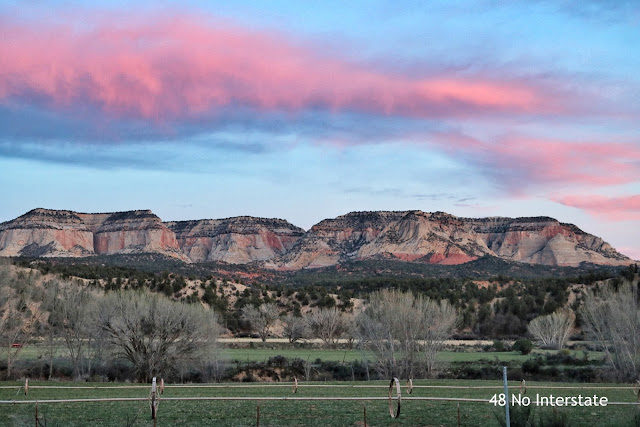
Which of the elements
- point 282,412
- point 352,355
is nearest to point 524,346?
point 352,355

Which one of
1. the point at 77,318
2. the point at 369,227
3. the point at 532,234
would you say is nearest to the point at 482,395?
the point at 77,318

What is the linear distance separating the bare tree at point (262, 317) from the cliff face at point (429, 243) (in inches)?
3191

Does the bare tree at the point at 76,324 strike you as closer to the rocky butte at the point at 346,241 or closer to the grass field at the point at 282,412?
the grass field at the point at 282,412

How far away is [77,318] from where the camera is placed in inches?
1732

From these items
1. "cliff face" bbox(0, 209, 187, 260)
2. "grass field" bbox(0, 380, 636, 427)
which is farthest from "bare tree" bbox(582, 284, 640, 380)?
"cliff face" bbox(0, 209, 187, 260)

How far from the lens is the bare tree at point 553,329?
198ft

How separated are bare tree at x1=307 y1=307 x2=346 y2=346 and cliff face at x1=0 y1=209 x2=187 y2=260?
107721 millimetres

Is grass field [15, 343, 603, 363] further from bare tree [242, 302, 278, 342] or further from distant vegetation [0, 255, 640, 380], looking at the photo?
bare tree [242, 302, 278, 342]

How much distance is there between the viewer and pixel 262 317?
74062 millimetres

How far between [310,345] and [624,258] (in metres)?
135

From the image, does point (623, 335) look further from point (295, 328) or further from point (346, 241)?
point (346, 241)

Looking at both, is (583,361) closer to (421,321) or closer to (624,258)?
(421,321)

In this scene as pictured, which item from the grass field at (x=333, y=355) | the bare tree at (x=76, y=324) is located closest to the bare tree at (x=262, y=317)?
the grass field at (x=333, y=355)

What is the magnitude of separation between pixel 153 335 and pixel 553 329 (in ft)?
115
